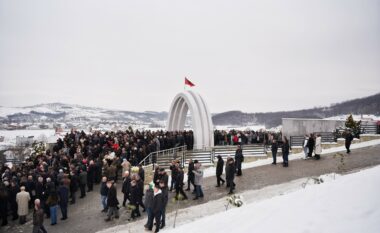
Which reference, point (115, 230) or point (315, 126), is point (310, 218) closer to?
point (115, 230)

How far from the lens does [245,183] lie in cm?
1406

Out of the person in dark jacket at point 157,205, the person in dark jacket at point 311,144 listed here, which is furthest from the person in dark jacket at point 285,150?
the person in dark jacket at point 157,205

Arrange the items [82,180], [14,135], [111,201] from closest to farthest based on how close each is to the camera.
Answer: [111,201], [82,180], [14,135]

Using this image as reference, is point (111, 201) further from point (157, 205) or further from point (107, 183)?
point (157, 205)

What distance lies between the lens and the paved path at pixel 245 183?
36.7 feet

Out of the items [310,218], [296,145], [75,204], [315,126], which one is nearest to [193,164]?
[75,204]

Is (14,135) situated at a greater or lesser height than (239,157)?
greater

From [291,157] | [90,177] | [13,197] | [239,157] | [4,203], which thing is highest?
[239,157]

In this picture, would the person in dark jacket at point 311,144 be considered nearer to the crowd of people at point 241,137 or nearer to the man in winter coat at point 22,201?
the crowd of people at point 241,137

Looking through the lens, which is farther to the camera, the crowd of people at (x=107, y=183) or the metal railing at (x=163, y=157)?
the metal railing at (x=163, y=157)

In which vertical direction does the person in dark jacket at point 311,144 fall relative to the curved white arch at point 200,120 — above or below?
below

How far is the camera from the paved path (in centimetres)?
1120

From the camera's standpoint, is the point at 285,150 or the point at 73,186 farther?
the point at 285,150

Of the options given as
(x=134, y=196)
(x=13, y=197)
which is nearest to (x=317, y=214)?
(x=134, y=196)
